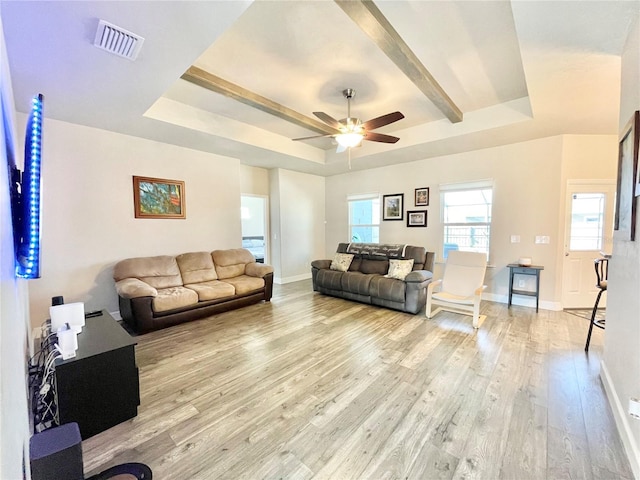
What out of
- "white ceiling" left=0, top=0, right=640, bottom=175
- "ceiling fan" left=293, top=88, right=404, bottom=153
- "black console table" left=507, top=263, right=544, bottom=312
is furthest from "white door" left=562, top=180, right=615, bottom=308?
"ceiling fan" left=293, top=88, right=404, bottom=153

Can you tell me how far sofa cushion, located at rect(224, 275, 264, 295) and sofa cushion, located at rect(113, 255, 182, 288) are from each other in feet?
2.60

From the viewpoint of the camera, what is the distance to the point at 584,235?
13.4ft

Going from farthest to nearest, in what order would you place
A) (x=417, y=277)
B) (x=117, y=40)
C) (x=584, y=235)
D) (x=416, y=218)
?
1. (x=416, y=218)
2. (x=584, y=235)
3. (x=417, y=277)
4. (x=117, y=40)

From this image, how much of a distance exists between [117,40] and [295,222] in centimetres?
470

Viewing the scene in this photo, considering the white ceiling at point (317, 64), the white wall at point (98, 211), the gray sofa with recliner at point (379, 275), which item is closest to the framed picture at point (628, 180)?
the white ceiling at point (317, 64)

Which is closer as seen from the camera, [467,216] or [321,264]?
[467,216]

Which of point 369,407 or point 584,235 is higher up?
point 584,235

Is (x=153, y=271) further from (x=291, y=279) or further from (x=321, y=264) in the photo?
(x=291, y=279)

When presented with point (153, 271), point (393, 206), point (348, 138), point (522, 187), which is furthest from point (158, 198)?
point (522, 187)

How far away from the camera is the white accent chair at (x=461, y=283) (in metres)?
3.80

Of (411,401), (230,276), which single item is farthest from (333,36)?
(230,276)

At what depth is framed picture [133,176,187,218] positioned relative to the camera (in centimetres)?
411

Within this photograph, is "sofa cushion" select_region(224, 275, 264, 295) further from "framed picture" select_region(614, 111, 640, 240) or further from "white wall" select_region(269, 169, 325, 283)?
"framed picture" select_region(614, 111, 640, 240)

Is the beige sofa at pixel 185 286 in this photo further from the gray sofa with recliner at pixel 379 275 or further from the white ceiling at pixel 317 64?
the white ceiling at pixel 317 64
